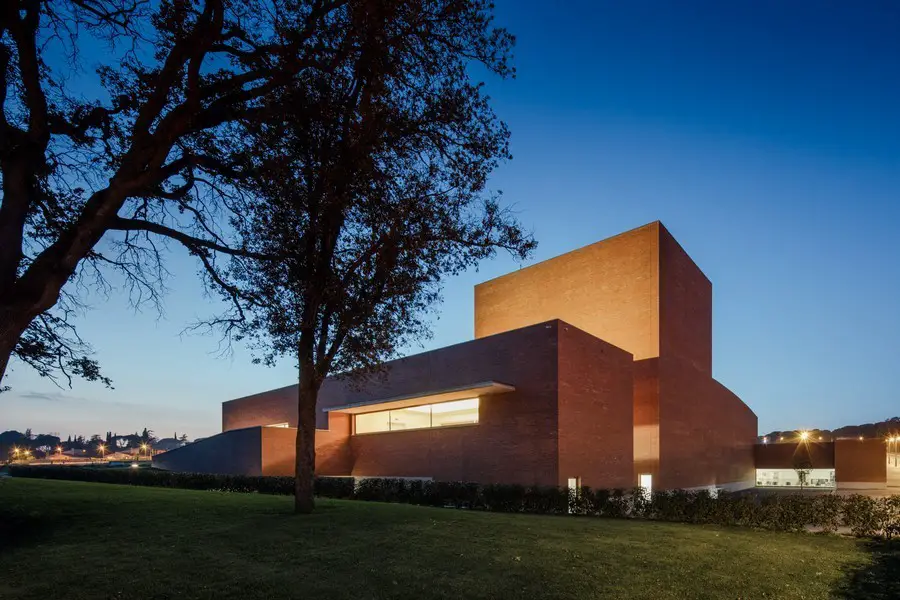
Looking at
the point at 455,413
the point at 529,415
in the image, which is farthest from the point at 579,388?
the point at 455,413

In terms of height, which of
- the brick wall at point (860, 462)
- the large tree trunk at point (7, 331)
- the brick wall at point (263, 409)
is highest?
the large tree trunk at point (7, 331)

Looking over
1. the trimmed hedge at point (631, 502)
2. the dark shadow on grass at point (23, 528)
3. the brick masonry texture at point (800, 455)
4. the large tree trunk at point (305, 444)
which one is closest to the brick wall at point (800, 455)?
the brick masonry texture at point (800, 455)

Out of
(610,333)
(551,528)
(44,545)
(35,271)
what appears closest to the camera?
(35,271)

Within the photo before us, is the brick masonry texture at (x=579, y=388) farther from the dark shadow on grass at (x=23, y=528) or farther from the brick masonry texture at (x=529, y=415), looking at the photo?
the dark shadow on grass at (x=23, y=528)

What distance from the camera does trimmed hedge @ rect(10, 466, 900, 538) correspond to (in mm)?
12430

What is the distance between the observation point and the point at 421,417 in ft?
84.1

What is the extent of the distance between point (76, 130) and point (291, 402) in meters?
34.6

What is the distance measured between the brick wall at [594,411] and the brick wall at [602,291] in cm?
377

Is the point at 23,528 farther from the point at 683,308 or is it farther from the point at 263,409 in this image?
the point at 263,409

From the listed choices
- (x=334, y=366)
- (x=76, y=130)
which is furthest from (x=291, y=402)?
(x=76, y=130)

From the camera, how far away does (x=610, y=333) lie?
2877 cm

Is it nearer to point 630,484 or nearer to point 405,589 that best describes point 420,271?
point 405,589

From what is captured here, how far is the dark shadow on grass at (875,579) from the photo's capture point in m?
7.19

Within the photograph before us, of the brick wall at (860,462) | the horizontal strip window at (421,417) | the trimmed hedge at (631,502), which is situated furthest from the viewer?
the brick wall at (860,462)
